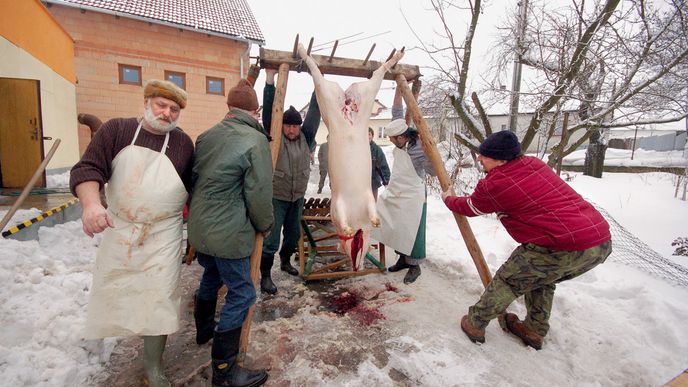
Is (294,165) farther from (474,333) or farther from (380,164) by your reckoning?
(474,333)

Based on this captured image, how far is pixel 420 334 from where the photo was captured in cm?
297

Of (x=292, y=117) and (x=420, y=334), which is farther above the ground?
(x=292, y=117)

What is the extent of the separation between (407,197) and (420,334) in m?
1.68

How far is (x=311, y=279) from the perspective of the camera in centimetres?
405

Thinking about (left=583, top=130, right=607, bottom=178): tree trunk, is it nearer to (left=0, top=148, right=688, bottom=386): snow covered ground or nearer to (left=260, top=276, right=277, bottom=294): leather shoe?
(left=0, top=148, right=688, bottom=386): snow covered ground

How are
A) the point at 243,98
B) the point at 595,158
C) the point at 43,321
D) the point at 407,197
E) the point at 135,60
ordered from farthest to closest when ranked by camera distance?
1. the point at 595,158
2. the point at 135,60
3. the point at 407,197
4. the point at 43,321
5. the point at 243,98

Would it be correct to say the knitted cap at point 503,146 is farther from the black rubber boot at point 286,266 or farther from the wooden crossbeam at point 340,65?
the black rubber boot at point 286,266

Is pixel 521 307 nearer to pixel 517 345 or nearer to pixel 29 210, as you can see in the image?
pixel 517 345

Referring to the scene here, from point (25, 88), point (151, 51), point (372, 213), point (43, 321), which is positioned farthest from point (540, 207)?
point (151, 51)

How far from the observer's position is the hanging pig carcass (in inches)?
110

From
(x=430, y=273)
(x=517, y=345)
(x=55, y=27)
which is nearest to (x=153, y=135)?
(x=517, y=345)

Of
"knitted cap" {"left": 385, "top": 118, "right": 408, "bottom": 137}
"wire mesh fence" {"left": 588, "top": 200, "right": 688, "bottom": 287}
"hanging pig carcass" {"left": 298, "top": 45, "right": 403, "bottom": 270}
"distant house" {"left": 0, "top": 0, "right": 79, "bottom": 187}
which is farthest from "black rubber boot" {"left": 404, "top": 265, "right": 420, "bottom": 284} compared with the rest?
"distant house" {"left": 0, "top": 0, "right": 79, "bottom": 187}

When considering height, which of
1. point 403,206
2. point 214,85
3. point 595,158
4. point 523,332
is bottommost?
point 523,332

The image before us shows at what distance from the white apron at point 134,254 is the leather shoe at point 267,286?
167 cm
